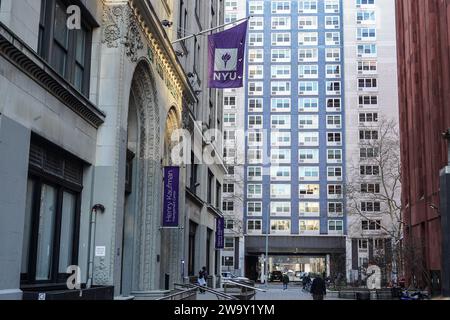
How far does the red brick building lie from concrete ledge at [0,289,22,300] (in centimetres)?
2803

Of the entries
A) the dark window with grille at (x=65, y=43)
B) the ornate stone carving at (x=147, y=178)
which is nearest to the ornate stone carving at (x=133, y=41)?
the dark window with grille at (x=65, y=43)

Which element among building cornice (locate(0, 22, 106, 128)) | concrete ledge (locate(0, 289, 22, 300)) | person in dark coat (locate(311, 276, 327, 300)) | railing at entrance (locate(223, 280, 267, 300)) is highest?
building cornice (locate(0, 22, 106, 128))

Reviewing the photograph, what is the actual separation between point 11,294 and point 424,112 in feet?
132

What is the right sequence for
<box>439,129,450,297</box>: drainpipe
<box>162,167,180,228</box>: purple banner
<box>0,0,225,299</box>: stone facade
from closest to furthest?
1. <box>0,0,225,299</box>: stone facade
2. <box>439,129,450,297</box>: drainpipe
3. <box>162,167,180,228</box>: purple banner

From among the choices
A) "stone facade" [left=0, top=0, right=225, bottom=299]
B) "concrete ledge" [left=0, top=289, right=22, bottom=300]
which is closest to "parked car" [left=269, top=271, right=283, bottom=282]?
"stone facade" [left=0, top=0, right=225, bottom=299]

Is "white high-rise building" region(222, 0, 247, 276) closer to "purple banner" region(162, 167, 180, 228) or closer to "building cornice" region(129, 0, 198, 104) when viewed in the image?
"building cornice" region(129, 0, 198, 104)

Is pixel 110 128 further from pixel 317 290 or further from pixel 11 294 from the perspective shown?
pixel 317 290

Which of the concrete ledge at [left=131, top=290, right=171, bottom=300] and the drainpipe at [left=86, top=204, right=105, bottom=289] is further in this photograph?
the concrete ledge at [left=131, top=290, right=171, bottom=300]

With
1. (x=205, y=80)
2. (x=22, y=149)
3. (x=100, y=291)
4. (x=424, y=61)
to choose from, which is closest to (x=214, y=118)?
(x=205, y=80)

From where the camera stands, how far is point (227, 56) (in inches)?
969

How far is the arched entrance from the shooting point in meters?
22.4

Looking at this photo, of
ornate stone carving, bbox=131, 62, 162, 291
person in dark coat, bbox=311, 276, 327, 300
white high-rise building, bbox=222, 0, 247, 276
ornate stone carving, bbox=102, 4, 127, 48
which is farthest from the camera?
white high-rise building, bbox=222, 0, 247, 276

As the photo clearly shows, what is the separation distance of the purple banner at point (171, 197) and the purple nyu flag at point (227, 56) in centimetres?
409
